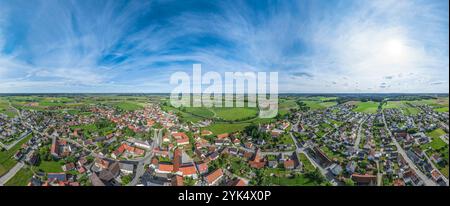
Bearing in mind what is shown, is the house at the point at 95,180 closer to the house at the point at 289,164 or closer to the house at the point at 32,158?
the house at the point at 32,158

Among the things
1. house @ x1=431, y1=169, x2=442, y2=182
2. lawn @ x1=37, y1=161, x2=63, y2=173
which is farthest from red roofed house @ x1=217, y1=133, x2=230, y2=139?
house @ x1=431, y1=169, x2=442, y2=182

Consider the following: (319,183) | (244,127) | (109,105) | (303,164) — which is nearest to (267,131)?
(244,127)

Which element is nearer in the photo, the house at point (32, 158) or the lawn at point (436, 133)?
the lawn at point (436, 133)

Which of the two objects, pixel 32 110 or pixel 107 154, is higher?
pixel 32 110

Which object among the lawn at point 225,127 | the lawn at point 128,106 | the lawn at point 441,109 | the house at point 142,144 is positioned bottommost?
the house at point 142,144

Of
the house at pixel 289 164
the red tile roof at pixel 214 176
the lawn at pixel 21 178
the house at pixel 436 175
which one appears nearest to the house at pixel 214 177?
the red tile roof at pixel 214 176

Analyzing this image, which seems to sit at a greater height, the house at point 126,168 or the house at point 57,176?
the house at point 126,168
